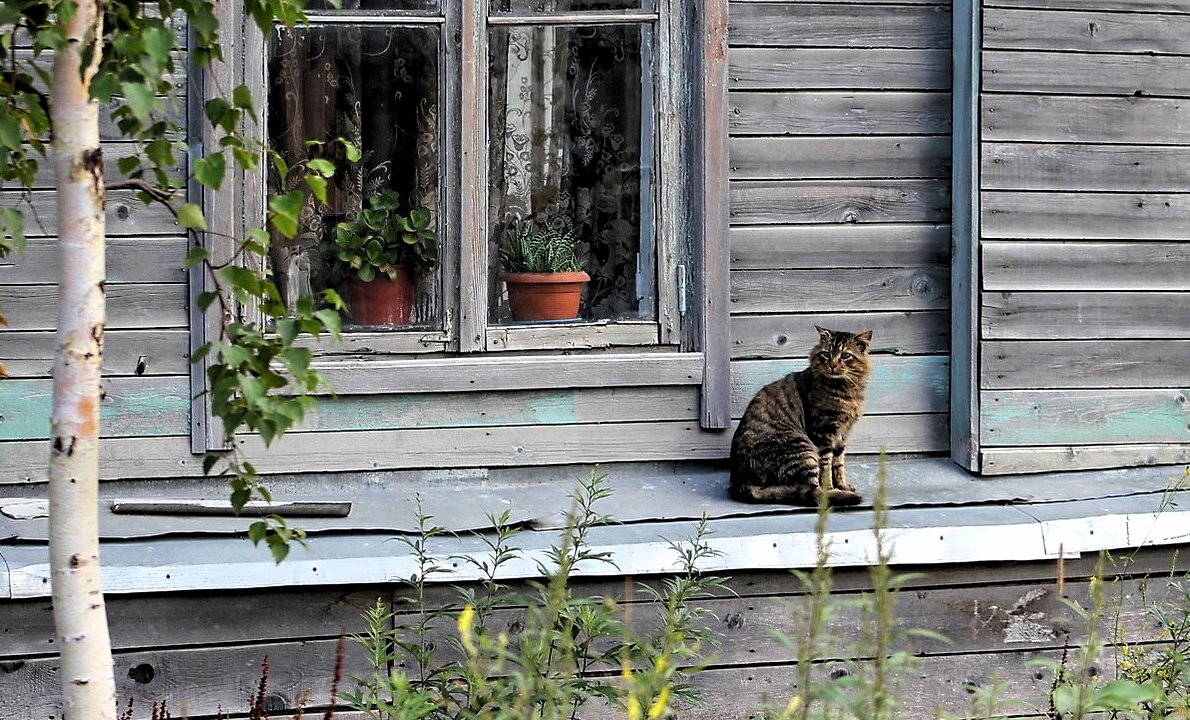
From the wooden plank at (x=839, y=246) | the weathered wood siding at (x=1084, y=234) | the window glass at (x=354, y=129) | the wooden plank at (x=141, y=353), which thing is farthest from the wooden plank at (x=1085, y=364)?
the wooden plank at (x=141, y=353)

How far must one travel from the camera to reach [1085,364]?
4410 millimetres

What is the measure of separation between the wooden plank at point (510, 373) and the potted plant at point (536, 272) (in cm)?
18

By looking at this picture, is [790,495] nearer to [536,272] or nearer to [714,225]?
[714,225]

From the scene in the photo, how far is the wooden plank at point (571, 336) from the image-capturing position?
4.20 m

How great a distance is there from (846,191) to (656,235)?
26.8 inches

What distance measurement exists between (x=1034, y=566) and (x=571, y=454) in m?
1.51

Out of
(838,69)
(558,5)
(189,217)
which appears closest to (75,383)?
(189,217)

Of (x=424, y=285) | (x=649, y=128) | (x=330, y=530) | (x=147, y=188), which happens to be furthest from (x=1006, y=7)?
(x=147, y=188)

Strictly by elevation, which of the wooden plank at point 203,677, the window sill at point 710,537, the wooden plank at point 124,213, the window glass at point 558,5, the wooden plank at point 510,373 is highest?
the window glass at point 558,5

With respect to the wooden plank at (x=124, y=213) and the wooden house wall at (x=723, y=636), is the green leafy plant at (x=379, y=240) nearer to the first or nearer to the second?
the wooden plank at (x=124, y=213)

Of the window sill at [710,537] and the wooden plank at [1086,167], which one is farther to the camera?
the wooden plank at [1086,167]

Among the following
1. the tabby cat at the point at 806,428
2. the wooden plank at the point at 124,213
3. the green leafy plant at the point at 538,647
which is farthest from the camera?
the tabby cat at the point at 806,428

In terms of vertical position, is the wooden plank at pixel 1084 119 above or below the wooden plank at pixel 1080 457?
above

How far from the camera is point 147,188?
2.29 metres
